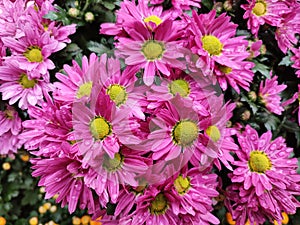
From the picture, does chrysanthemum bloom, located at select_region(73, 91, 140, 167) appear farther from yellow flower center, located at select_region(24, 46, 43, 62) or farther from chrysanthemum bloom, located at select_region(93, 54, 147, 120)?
yellow flower center, located at select_region(24, 46, 43, 62)

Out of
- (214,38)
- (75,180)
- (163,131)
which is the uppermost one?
(214,38)

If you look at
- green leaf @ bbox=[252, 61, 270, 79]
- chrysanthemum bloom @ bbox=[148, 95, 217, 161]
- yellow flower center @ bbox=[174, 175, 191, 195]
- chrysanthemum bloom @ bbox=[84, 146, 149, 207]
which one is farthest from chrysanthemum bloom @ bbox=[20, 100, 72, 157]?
green leaf @ bbox=[252, 61, 270, 79]

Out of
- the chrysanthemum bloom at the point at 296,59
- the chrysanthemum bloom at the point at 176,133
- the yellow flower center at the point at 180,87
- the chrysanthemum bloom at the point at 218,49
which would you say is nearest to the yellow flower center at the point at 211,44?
the chrysanthemum bloom at the point at 218,49

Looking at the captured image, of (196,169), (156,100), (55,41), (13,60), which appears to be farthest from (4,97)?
(196,169)

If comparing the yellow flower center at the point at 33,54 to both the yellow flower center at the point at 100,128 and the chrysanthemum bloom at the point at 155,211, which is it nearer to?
the yellow flower center at the point at 100,128

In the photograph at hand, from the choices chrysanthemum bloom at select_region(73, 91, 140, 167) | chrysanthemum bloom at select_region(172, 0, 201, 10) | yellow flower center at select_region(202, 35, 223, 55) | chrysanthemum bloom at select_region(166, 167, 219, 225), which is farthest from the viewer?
chrysanthemum bloom at select_region(172, 0, 201, 10)

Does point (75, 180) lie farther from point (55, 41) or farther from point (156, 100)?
point (55, 41)

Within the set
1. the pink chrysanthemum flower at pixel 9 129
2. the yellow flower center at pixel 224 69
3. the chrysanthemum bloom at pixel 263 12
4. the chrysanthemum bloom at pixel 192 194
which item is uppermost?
the chrysanthemum bloom at pixel 263 12
